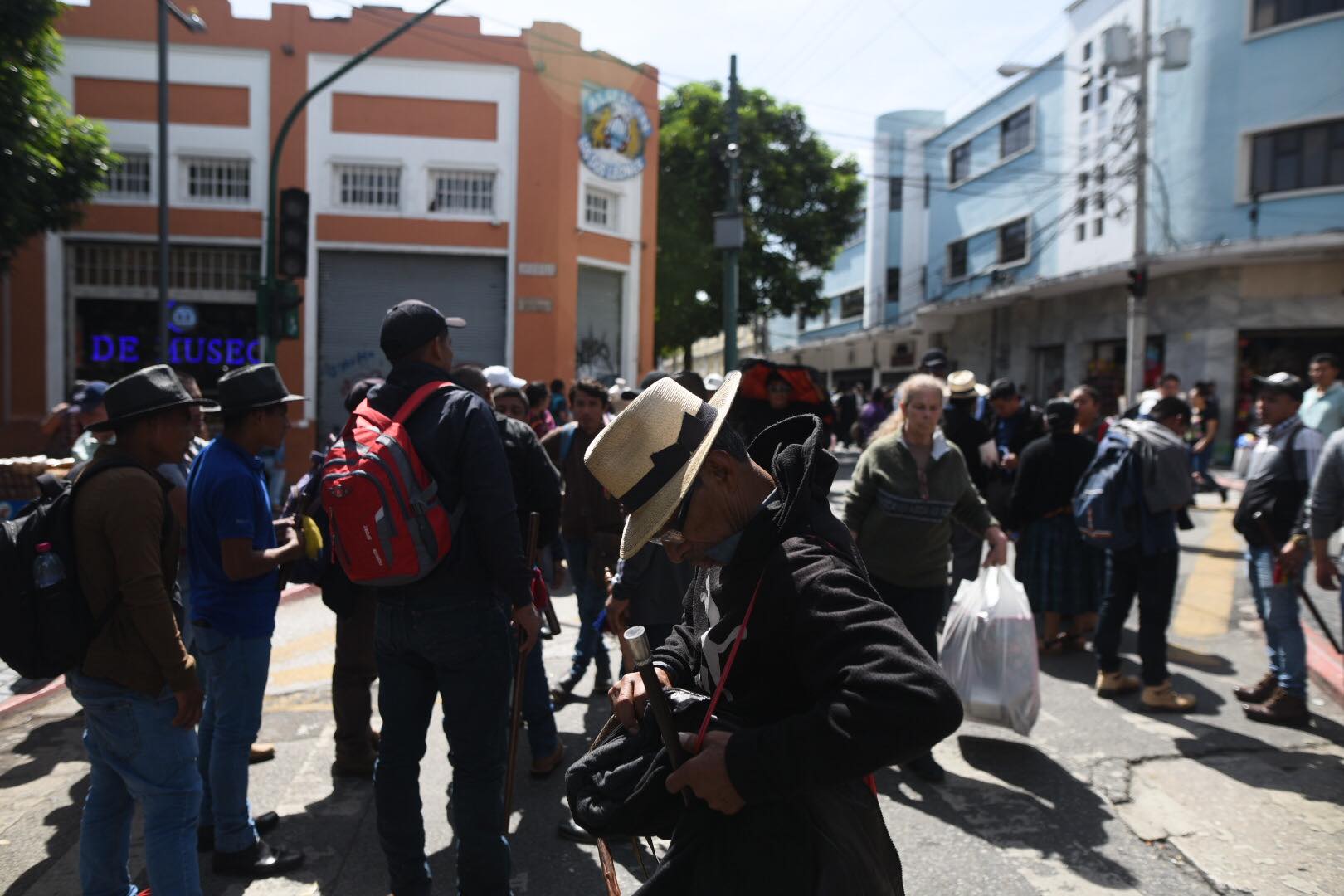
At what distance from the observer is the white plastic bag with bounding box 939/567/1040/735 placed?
448cm

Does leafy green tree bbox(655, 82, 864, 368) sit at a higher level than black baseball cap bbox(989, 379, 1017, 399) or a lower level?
higher

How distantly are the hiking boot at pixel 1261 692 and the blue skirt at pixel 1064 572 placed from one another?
3.91ft

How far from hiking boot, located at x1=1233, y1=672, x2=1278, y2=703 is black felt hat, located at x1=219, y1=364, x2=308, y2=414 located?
5.50 meters

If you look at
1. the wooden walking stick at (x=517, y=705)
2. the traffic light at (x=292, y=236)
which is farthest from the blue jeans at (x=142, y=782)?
the traffic light at (x=292, y=236)

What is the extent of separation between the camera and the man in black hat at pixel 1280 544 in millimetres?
5086

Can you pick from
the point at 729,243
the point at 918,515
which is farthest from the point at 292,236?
the point at 918,515

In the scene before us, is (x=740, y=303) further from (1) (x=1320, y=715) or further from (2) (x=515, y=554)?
(2) (x=515, y=554)

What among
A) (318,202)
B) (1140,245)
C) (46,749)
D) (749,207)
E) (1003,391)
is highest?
(749,207)

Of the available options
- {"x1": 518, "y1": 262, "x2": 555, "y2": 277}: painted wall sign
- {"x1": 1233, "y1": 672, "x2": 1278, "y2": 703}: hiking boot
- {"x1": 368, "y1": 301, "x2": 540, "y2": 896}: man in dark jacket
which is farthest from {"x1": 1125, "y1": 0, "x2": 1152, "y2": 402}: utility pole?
{"x1": 368, "y1": 301, "x2": 540, "y2": 896}: man in dark jacket

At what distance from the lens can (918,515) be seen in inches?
173

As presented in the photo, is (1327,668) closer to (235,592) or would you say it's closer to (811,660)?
(811,660)

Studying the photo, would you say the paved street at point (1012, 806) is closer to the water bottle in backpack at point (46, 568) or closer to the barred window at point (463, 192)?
the water bottle in backpack at point (46, 568)

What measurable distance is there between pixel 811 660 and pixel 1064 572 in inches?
218

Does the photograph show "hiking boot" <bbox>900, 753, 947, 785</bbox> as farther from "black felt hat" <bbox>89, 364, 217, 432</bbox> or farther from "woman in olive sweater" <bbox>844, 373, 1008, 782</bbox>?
"black felt hat" <bbox>89, 364, 217, 432</bbox>
